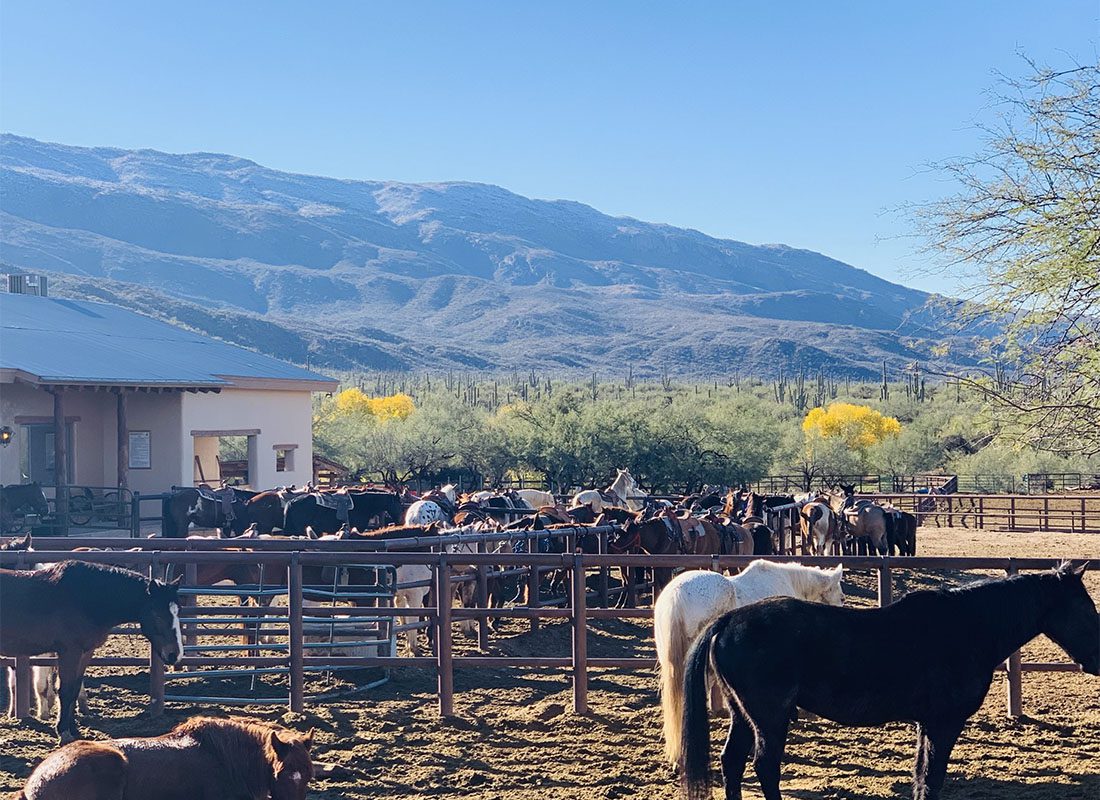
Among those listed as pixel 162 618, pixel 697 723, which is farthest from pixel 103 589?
pixel 697 723

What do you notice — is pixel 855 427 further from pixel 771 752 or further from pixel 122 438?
pixel 771 752

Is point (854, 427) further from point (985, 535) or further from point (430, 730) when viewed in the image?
point (430, 730)

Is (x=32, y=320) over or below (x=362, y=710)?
over

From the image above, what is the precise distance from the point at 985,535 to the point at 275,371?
56.9 feet

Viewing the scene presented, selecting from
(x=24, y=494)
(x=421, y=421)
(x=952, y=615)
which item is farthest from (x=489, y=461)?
(x=952, y=615)

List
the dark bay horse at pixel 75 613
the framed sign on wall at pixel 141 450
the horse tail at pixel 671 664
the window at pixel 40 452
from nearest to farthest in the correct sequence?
1. the horse tail at pixel 671 664
2. the dark bay horse at pixel 75 613
3. the window at pixel 40 452
4. the framed sign on wall at pixel 141 450

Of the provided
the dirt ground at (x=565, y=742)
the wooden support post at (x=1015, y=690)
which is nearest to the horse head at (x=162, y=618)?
the dirt ground at (x=565, y=742)

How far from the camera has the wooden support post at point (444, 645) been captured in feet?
25.9

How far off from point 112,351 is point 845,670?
69.1 ft

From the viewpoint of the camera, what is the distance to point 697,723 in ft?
18.7

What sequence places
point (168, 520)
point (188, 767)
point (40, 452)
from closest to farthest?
point (188, 767) → point (168, 520) → point (40, 452)

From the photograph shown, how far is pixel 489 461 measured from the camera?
38062 mm

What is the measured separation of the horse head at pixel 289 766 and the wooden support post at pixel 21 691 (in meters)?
3.64

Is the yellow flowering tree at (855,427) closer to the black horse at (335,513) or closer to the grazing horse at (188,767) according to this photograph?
the black horse at (335,513)
